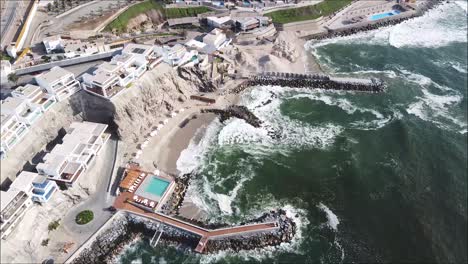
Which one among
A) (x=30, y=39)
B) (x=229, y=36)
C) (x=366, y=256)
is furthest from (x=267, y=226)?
(x=30, y=39)

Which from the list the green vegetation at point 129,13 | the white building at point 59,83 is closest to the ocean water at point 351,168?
the white building at point 59,83

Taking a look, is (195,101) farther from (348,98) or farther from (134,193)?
(348,98)

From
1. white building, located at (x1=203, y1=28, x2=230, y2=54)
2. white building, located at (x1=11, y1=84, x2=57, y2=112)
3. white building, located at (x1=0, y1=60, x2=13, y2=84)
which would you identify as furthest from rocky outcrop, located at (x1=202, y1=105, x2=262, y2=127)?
white building, located at (x1=0, y1=60, x2=13, y2=84)

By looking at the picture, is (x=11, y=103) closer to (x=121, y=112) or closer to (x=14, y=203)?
(x=121, y=112)

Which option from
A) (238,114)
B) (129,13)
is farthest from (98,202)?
(129,13)

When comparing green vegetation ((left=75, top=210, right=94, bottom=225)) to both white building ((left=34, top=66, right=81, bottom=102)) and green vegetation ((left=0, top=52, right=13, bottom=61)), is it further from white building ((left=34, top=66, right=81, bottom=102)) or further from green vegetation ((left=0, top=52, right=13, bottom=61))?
green vegetation ((left=0, top=52, right=13, bottom=61))
